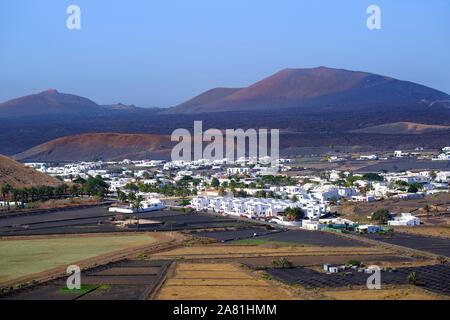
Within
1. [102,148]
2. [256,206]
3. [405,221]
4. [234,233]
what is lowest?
[234,233]

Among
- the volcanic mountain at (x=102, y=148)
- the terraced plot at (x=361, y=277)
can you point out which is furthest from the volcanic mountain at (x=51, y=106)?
the terraced plot at (x=361, y=277)

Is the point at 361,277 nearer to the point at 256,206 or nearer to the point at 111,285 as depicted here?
the point at 111,285

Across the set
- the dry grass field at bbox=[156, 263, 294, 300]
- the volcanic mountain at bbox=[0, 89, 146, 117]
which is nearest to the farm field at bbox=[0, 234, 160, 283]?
the dry grass field at bbox=[156, 263, 294, 300]

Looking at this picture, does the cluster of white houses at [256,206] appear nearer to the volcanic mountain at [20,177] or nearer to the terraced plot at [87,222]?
the terraced plot at [87,222]

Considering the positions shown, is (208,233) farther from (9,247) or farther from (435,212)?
(435,212)

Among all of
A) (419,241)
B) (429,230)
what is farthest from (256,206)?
(419,241)
